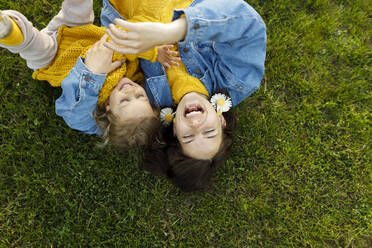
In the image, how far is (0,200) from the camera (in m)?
2.79

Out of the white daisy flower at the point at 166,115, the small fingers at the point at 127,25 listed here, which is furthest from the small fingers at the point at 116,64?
the small fingers at the point at 127,25

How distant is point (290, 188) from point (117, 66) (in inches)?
84.1

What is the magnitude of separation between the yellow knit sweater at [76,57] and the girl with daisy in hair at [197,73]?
0.19 metres

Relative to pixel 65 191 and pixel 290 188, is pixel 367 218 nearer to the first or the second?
pixel 290 188

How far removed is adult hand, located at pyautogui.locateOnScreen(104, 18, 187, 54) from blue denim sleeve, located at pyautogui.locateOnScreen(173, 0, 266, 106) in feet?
0.23

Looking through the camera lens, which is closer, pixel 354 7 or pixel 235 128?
pixel 235 128

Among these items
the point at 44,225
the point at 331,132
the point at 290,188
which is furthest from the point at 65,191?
the point at 331,132

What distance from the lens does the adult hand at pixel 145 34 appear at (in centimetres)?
169

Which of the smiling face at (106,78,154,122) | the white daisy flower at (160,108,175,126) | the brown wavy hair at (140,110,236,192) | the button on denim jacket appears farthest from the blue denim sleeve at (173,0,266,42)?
the brown wavy hair at (140,110,236,192)

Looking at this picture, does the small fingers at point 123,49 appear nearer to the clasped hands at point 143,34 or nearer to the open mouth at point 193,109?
the clasped hands at point 143,34

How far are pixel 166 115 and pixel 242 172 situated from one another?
1.11m

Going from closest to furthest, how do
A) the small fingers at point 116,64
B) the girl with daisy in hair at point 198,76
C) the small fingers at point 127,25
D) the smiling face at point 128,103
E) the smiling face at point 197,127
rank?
1. the small fingers at point 127,25
2. the girl with daisy in hair at point 198,76
3. the smiling face at point 197,127
4. the smiling face at point 128,103
5. the small fingers at point 116,64

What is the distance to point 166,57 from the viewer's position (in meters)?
2.48

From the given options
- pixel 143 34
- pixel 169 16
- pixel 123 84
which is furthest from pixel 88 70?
pixel 169 16
